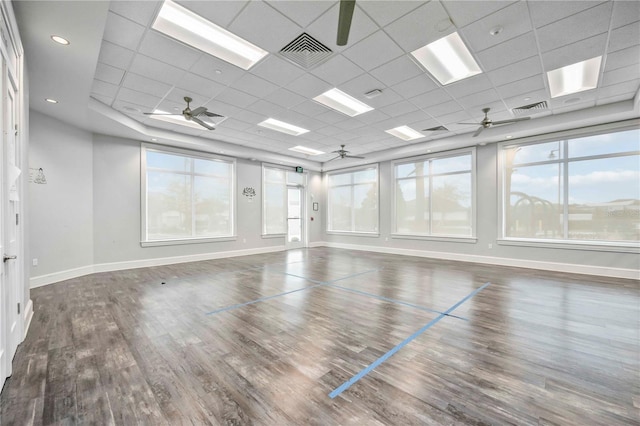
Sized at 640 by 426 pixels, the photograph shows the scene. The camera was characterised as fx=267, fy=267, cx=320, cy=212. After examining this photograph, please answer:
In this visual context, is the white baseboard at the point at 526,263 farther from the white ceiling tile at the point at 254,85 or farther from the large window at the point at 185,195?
the white ceiling tile at the point at 254,85

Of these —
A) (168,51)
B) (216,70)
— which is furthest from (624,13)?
(168,51)

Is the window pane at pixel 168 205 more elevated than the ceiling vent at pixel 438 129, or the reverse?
the ceiling vent at pixel 438 129

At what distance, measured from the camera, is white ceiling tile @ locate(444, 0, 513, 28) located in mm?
2570

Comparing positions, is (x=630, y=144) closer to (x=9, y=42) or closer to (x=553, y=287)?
(x=553, y=287)

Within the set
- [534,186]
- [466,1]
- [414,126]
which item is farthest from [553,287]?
[466,1]

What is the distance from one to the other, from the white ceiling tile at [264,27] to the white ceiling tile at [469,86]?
2.65 metres

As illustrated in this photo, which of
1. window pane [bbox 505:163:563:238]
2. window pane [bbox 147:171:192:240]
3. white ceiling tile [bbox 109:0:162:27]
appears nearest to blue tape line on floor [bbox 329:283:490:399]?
white ceiling tile [bbox 109:0:162:27]

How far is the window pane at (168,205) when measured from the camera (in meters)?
6.66

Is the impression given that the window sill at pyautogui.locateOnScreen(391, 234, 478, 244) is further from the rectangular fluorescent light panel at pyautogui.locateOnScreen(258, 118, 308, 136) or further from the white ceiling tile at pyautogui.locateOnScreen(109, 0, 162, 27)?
the white ceiling tile at pyautogui.locateOnScreen(109, 0, 162, 27)

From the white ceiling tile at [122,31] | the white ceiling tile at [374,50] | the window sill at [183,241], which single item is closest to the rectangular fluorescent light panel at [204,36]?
the white ceiling tile at [122,31]

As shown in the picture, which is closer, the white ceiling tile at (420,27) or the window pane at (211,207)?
the white ceiling tile at (420,27)

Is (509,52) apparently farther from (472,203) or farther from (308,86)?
(472,203)

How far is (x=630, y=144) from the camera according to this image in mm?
5285

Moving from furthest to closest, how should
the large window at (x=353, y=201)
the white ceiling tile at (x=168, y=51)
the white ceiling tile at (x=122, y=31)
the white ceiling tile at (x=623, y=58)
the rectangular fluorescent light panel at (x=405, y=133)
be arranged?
the large window at (x=353, y=201)
the rectangular fluorescent light panel at (x=405, y=133)
the white ceiling tile at (x=623, y=58)
the white ceiling tile at (x=168, y=51)
the white ceiling tile at (x=122, y=31)
